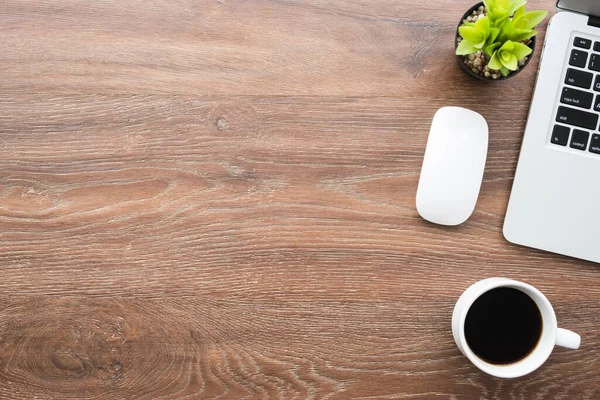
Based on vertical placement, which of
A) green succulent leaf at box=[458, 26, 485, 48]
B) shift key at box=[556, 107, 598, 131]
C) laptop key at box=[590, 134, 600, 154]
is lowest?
laptop key at box=[590, 134, 600, 154]

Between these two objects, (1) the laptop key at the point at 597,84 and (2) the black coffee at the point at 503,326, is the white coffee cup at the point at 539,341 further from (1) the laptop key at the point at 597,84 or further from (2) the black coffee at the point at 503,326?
(1) the laptop key at the point at 597,84

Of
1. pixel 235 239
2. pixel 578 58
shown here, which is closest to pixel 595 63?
pixel 578 58

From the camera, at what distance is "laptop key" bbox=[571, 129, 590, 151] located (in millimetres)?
595

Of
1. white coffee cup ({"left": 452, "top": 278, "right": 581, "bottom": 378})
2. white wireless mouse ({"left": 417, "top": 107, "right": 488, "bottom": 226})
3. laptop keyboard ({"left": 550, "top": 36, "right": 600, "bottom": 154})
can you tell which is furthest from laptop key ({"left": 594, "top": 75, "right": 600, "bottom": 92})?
white coffee cup ({"left": 452, "top": 278, "right": 581, "bottom": 378})

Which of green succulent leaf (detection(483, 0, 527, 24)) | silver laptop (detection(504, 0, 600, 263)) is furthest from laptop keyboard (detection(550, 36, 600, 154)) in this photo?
green succulent leaf (detection(483, 0, 527, 24))

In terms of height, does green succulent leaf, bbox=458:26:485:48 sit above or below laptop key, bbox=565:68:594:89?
above

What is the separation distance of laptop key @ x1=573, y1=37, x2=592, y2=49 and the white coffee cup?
0.89 ft

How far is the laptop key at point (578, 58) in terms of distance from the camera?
1.95 feet

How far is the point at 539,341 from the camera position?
57cm

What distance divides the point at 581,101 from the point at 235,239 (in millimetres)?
414

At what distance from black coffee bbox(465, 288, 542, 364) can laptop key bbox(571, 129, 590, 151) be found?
0.17 metres

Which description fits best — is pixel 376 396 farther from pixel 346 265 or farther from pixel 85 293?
pixel 85 293

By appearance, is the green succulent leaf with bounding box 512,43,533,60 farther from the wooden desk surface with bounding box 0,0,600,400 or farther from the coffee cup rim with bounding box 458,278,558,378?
the coffee cup rim with bounding box 458,278,558,378

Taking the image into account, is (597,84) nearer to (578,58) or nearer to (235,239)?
(578,58)
